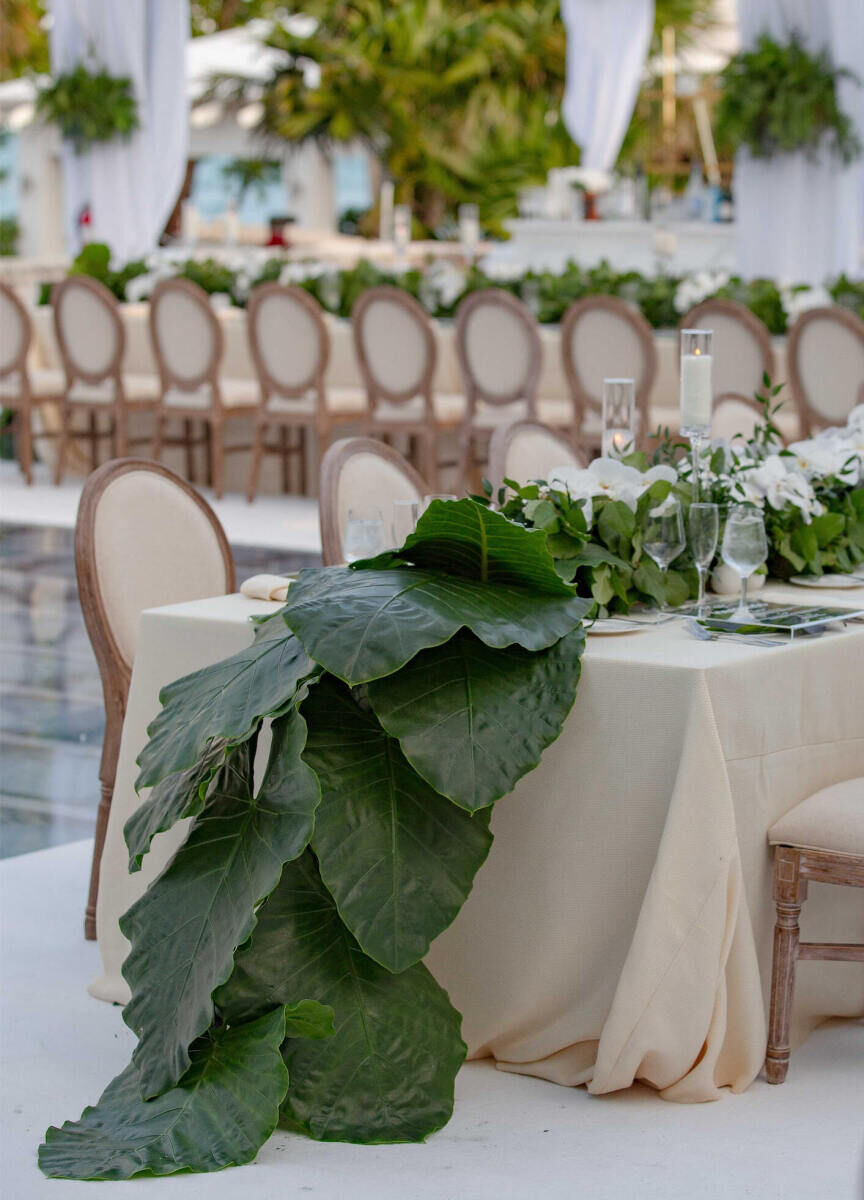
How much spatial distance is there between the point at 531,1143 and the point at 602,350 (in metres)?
5.76

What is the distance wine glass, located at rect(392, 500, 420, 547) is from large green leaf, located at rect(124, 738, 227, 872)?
0.58 meters

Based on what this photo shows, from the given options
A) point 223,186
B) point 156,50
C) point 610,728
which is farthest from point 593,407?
point 223,186

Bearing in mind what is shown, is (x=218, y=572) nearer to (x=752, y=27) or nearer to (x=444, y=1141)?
(x=444, y=1141)

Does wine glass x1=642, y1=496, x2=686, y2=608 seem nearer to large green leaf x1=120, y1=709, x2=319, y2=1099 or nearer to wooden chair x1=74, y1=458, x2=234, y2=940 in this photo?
large green leaf x1=120, y1=709, x2=319, y2=1099

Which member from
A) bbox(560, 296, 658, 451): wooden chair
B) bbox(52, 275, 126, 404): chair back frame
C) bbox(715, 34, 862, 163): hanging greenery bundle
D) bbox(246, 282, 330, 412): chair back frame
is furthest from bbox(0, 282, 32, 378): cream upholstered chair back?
bbox(715, 34, 862, 163): hanging greenery bundle

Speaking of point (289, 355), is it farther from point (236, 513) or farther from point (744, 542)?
point (744, 542)

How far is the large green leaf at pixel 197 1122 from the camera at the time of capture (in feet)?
7.78

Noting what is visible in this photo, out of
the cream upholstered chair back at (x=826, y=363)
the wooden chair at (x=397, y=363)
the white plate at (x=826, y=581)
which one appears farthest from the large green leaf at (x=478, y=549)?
the wooden chair at (x=397, y=363)

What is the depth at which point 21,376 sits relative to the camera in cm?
945

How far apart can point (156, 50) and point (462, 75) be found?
355 inches

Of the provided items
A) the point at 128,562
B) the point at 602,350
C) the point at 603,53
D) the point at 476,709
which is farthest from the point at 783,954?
the point at 603,53

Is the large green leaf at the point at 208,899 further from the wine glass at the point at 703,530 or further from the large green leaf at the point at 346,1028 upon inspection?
the wine glass at the point at 703,530

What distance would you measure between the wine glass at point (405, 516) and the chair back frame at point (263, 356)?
18.3 feet

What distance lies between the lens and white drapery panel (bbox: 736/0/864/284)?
29.9ft
